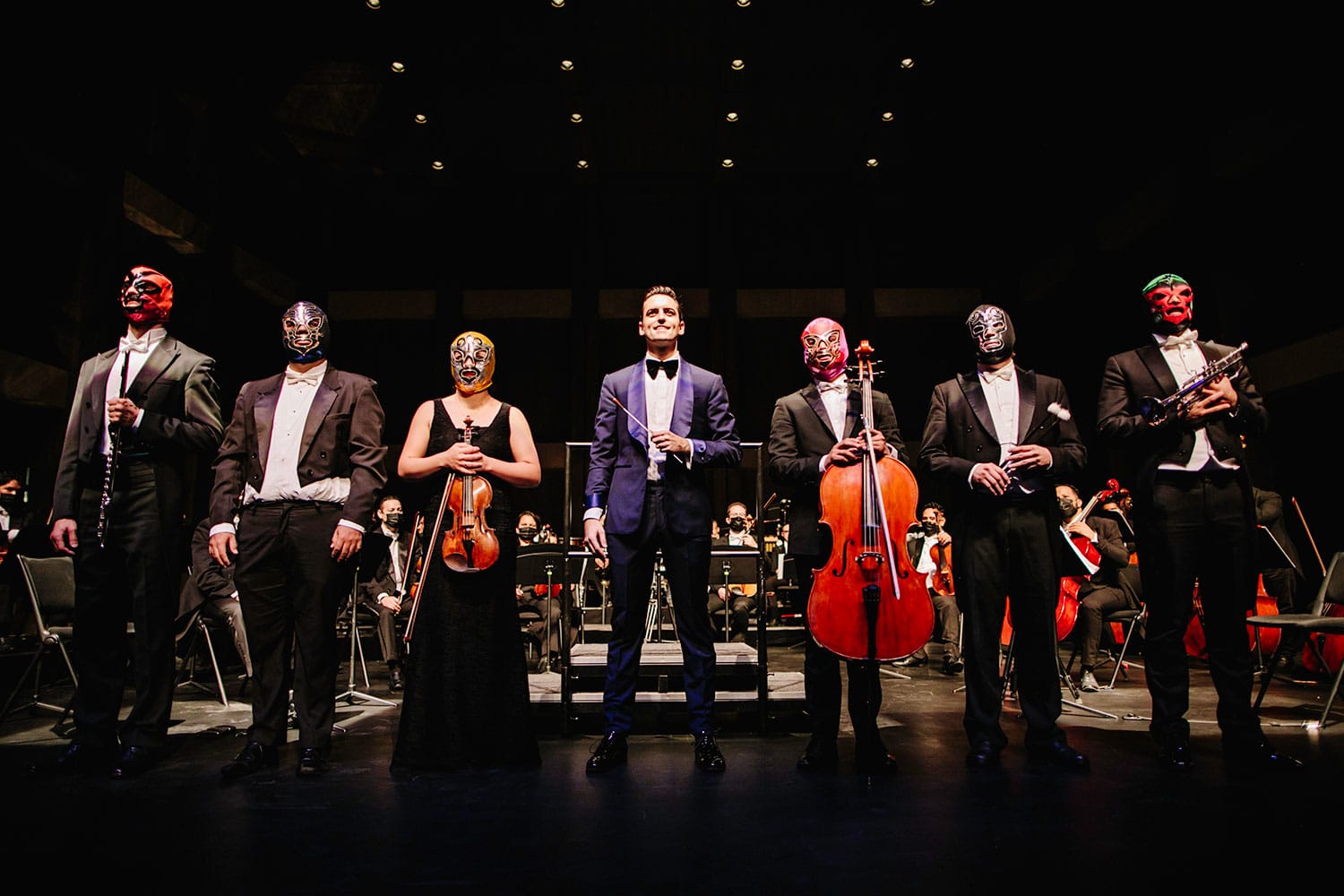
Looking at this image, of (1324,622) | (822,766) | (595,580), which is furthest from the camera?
(595,580)

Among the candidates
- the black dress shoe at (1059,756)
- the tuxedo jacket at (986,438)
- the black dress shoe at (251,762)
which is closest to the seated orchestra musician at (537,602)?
the black dress shoe at (251,762)

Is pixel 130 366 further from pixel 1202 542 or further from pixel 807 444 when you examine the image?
pixel 1202 542

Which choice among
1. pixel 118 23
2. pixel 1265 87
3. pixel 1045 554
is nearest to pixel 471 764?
pixel 1045 554

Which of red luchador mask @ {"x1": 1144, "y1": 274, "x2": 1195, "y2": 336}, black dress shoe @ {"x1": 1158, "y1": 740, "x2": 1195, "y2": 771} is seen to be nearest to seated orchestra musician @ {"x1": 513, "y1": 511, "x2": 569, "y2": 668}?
black dress shoe @ {"x1": 1158, "y1": 740, "x2": 1195, "y2": 771}

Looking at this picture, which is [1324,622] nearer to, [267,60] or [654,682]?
[654,682]

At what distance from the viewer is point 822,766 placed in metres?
3.00

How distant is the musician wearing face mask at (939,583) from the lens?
683 cm

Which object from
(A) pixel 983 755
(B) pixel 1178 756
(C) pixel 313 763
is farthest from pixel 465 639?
(B) pixel 1178 756

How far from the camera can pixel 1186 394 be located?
309 cm

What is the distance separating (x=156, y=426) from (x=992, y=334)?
10.7 feet

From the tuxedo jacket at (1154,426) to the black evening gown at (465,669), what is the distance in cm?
245

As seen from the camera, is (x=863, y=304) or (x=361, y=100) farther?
(x=863, y=304)

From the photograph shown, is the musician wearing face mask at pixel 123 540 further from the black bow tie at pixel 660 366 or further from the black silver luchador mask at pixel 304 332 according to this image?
the black bow tie at pixel 660 366

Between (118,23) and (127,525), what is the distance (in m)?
7.20
